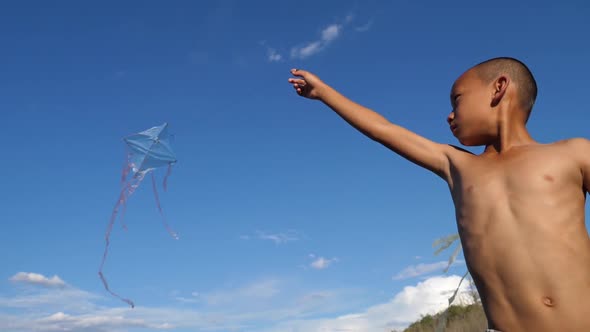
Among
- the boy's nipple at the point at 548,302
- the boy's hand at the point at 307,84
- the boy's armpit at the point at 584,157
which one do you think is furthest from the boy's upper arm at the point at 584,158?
the boy's hand at the point at 307,84

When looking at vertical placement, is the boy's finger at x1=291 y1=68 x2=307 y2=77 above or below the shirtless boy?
above

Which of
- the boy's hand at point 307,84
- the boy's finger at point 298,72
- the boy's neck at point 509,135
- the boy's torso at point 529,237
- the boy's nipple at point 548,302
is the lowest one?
the boy's nipple at point 548,302

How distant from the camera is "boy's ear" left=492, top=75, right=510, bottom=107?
12.3 feet

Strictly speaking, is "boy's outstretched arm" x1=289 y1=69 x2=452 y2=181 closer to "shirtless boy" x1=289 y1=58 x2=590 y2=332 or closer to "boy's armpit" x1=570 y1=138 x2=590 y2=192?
"shirtless boy" x1=289 y1=58 x2=590 y2=332

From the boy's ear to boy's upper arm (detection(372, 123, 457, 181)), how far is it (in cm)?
42

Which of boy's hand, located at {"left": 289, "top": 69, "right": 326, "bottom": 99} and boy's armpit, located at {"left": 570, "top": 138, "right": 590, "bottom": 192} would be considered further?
boy's hand, located at {"left": 289, "top": 69, "right": 326, "bottom": 99}

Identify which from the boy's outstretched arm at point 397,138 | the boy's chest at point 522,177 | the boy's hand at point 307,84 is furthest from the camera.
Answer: the boy's hand at point 307,84

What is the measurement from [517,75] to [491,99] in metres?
0.23

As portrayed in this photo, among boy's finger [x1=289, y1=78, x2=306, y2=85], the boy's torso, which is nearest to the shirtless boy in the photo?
the boy's torso

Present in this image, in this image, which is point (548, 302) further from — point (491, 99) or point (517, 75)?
point (517, 75)

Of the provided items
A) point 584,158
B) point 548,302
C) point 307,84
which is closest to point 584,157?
point 584,158

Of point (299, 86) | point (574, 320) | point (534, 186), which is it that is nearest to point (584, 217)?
point (534, 186)

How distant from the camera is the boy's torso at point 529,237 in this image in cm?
318

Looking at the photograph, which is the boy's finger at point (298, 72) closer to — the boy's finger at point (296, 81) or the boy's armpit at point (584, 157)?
the boy's finger at point (296, 81)
